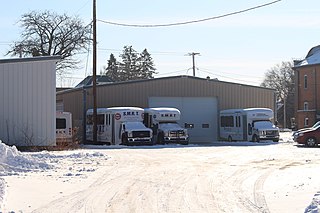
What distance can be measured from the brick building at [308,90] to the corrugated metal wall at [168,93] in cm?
1913

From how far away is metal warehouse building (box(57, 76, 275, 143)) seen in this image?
44.8 metres

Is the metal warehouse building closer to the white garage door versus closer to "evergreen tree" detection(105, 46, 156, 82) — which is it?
the white garage door

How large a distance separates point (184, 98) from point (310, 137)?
14017 mm

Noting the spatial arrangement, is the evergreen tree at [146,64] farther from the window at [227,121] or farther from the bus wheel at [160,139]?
the bus wheel at [160,139]

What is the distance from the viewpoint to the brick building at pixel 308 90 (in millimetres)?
68688

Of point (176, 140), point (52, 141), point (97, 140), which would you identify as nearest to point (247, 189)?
point (52, 141)

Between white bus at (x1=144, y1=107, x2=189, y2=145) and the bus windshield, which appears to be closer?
white bus at (x1=144, y1=107, x2=189, y2=145)

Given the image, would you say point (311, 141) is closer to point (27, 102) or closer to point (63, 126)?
point (63, 126)

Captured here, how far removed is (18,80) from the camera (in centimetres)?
2983

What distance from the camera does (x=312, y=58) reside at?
72.0 metres

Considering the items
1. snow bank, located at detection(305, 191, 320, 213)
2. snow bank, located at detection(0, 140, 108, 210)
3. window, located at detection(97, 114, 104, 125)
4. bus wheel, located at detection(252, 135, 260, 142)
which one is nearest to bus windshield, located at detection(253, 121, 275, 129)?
bus wheel, located at detection(252, 135, 260, 142)

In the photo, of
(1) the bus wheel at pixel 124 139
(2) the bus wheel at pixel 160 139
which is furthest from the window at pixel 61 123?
(2) the bus wheel at pixel 160 139

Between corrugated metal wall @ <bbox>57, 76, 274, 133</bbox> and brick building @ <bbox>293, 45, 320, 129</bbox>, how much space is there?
62.8 ft

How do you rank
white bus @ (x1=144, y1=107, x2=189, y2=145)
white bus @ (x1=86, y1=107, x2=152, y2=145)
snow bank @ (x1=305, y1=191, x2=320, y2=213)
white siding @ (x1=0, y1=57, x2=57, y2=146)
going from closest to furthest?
snow bank @ (x1=305, y1=191, x2=320, y2=213) < white siding @ (x1=0, y1=57, x2=57, y2=146) < white bus @ (x1=86, y1=107, x2=152, y2=145) < white bus @ (x1=144, y1=107, x2=189, y2=145)
